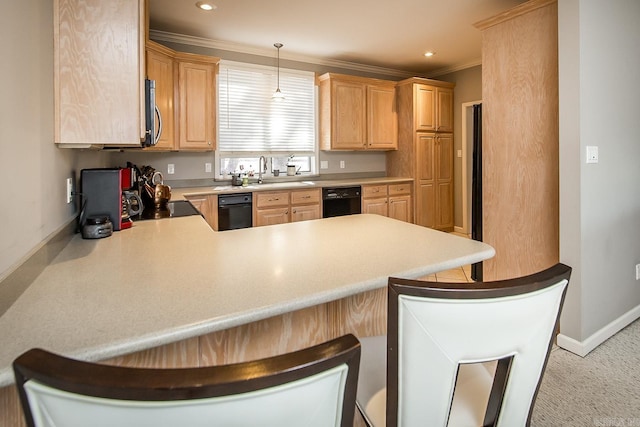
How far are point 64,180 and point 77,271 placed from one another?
0.70m

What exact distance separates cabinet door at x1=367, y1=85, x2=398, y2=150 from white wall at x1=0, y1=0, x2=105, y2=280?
166 inches

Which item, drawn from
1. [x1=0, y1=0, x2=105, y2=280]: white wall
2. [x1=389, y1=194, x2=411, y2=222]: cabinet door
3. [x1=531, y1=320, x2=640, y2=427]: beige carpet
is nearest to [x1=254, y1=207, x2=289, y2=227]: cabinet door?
[x1=389, y1=194, x2=411, y2=222]: cabinet door

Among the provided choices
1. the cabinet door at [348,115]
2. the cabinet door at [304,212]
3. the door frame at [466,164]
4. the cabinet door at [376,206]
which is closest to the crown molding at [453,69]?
the door frame at [466,164]

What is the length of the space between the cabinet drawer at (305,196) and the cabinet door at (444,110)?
91.0 inches

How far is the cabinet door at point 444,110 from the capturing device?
5488 mm

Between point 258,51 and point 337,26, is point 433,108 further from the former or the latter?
point 258,51

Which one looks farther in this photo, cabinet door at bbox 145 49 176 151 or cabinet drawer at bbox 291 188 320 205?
cabinet drawer at bbox 291 188 320 205

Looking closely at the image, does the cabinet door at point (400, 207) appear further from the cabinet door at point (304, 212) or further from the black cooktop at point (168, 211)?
the black cooktop at point (168, 211)

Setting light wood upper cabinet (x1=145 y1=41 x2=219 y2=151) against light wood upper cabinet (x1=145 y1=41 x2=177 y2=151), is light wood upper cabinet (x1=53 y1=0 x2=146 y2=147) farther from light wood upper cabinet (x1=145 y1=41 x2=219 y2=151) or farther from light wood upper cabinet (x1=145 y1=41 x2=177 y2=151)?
light wood upper cabinet (x1=145 y1=41 x2=219 y2=151)

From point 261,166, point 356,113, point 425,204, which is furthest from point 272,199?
point 425,204

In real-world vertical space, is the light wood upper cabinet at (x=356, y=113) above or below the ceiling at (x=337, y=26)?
below

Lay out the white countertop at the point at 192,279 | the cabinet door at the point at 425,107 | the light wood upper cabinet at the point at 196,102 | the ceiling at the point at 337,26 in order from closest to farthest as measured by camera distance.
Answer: the white countertop at the point at 192,279 < the ceiling at the point at 337,26 < the light wood upper cabinet at the point at 196,102 < the cabinet door at the point at 425,107

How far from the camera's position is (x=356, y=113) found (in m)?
5.09

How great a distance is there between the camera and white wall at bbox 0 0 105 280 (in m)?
1.08
